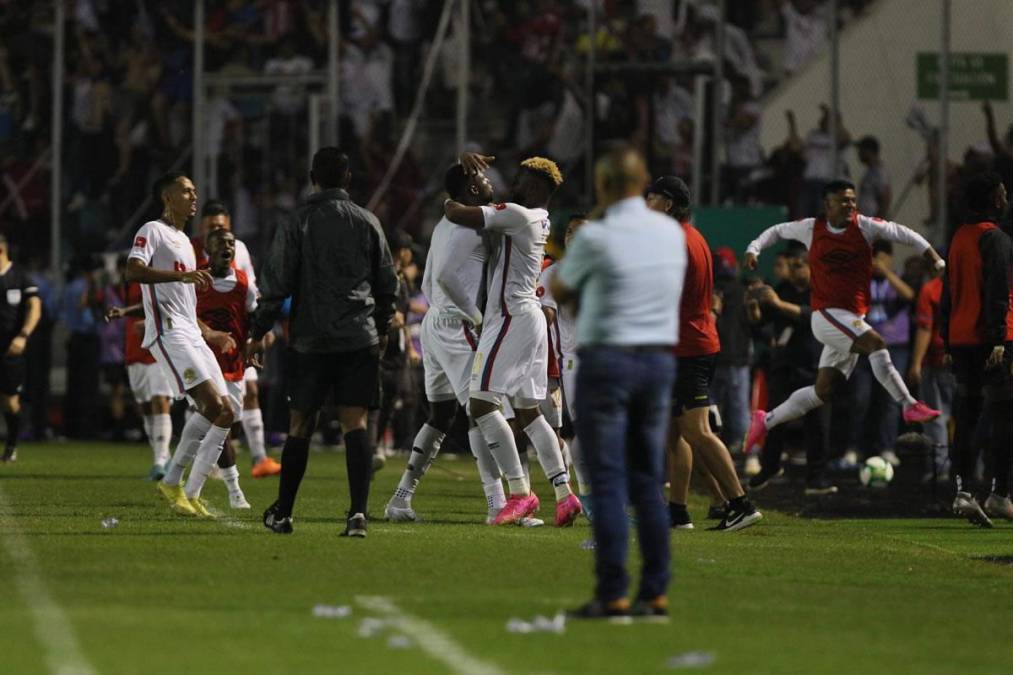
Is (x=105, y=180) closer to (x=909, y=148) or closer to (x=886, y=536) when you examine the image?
(x=909, y=148)

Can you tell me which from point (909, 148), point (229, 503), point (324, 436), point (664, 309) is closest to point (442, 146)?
point (324, 436)

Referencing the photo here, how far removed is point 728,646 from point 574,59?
1943 cm

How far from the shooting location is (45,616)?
8.95 meters

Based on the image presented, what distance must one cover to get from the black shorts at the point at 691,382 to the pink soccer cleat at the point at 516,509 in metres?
1.27

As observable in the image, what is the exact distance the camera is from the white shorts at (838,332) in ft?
55.4

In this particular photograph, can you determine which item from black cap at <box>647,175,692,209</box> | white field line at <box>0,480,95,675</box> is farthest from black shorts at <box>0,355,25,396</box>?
black cap at <box>647,175,692,209</box>

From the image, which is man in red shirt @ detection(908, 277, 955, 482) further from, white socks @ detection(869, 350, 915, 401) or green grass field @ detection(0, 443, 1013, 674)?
green grass field @ detection(0, 443, 1013, 674)

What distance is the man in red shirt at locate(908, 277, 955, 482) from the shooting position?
20.2 m

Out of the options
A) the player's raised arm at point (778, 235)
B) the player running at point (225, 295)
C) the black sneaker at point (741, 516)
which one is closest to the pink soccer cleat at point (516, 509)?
the black sneaker at point (741, 516)

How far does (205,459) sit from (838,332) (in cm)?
545

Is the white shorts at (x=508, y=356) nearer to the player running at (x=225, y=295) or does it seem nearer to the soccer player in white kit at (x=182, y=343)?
the soccer player in white kit at (x=182, y=343)

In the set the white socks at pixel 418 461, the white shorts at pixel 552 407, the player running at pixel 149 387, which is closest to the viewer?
the white socks at pixel 418 461

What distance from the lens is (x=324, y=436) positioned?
84.9ft

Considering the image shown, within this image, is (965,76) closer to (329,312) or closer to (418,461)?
(418,461)
